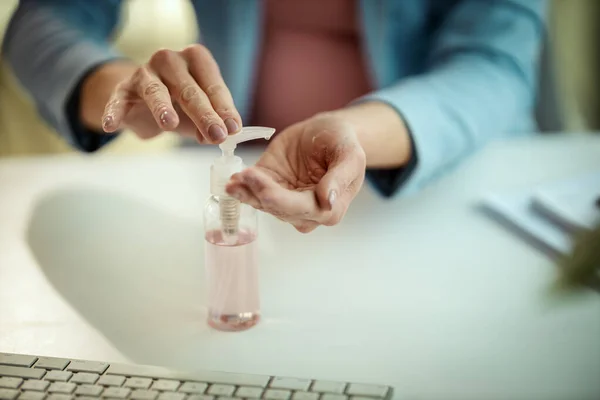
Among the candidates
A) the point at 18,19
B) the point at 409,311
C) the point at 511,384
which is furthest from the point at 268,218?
the point at 18,19

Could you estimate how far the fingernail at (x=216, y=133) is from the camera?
19.6 inches

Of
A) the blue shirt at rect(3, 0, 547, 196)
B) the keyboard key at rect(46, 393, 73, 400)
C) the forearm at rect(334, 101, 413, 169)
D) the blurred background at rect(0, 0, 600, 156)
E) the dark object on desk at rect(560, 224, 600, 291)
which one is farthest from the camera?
the blurred background at rect(0, 0, 600, 156)

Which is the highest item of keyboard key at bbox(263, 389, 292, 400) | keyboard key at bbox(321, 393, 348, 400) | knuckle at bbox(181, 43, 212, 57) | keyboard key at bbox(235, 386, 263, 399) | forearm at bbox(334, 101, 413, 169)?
knuckle at bbox(181, 43, 212, 57)

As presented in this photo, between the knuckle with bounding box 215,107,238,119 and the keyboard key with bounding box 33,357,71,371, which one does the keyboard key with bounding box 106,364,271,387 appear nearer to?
the keyboard key with bounding box 33,357,71,371

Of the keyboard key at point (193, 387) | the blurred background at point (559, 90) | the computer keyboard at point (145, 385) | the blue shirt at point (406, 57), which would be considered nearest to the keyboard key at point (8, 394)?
the computer keyboard at point (145, 385)

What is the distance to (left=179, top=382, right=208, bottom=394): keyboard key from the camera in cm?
43

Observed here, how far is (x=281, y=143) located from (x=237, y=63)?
49cm

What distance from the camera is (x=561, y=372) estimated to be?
19.6 inches

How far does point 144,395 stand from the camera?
A: 420mm

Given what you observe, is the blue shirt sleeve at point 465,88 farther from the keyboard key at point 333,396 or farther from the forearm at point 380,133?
the keyboard key at point 333,396

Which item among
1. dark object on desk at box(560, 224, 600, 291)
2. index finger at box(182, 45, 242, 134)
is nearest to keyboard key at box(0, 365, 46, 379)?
index finger at box(182, 45, 242, 134)

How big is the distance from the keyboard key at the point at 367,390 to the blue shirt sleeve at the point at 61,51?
0.55 m

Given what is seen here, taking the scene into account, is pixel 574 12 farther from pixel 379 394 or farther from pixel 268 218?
pixel 379 394

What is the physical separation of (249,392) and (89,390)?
101mm
